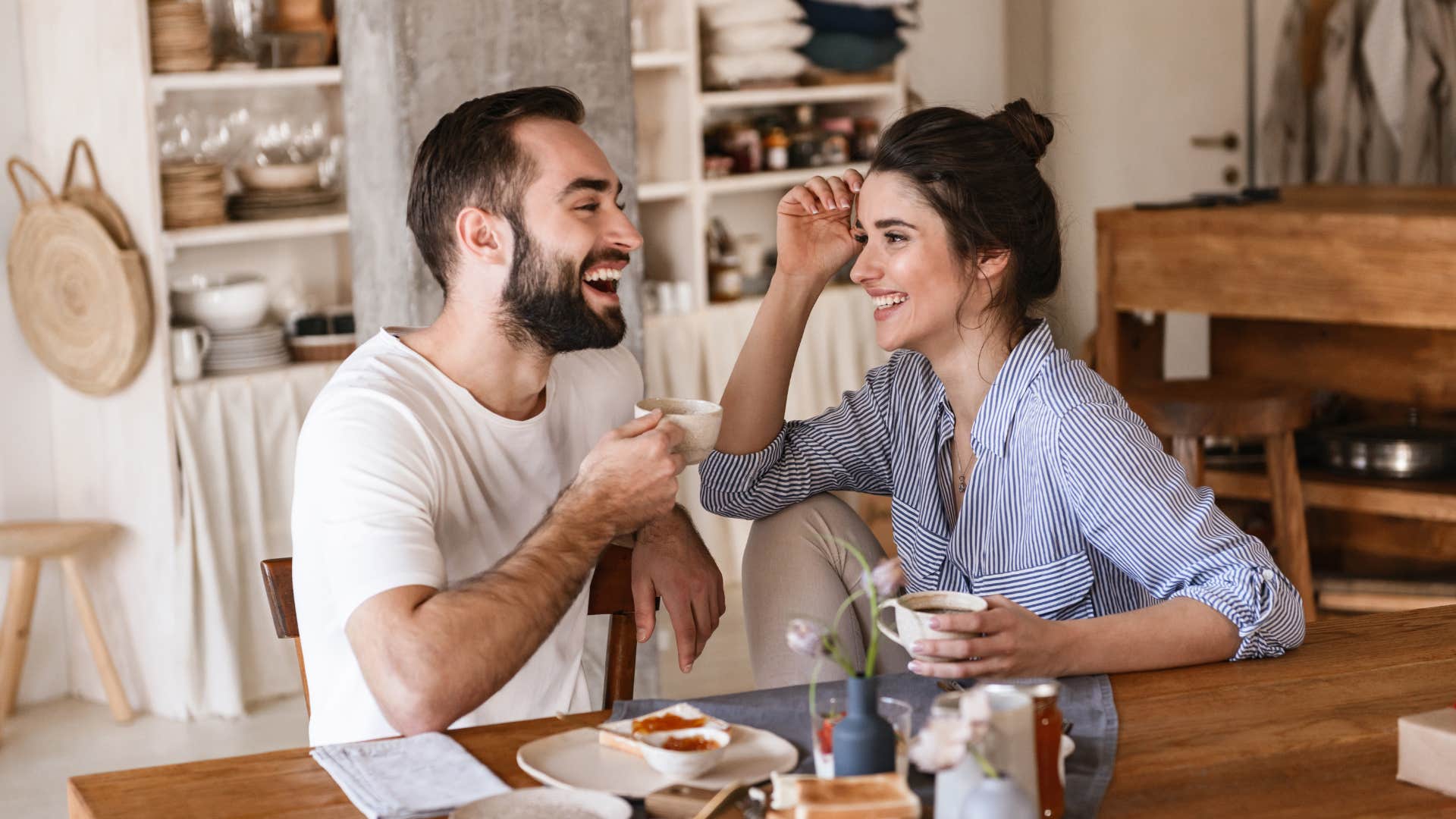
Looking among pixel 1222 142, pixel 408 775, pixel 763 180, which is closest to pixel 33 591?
pixel 763 180

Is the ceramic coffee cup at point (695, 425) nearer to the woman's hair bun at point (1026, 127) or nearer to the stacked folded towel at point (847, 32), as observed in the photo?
the woman's hair bun at point (1026, 127)

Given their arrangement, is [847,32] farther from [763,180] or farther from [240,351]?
[240,351]

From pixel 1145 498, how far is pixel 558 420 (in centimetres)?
80

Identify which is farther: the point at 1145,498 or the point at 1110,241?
the point at 1110,241

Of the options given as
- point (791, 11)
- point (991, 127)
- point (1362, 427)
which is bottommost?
point (1362, 427)

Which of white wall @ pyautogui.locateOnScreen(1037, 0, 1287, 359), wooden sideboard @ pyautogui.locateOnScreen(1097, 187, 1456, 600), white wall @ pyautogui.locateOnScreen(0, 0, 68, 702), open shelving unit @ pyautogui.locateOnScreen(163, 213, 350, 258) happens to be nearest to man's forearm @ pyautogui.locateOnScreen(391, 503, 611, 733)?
wooden sideboard @ pyautogui.locateOnScreen(1097, 187, 1456, 600)

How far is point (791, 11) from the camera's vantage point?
5.20 metres

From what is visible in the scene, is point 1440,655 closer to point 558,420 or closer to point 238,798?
point 558,420

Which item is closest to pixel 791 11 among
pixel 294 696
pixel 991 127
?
pixel 294 696

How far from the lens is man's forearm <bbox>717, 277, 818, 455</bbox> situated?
7.66 ft

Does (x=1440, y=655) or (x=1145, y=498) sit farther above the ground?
(x=1145, y=498)

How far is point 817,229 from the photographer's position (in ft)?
8.04

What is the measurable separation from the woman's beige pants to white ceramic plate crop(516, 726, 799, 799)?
0.53 metres

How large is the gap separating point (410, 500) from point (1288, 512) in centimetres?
250
